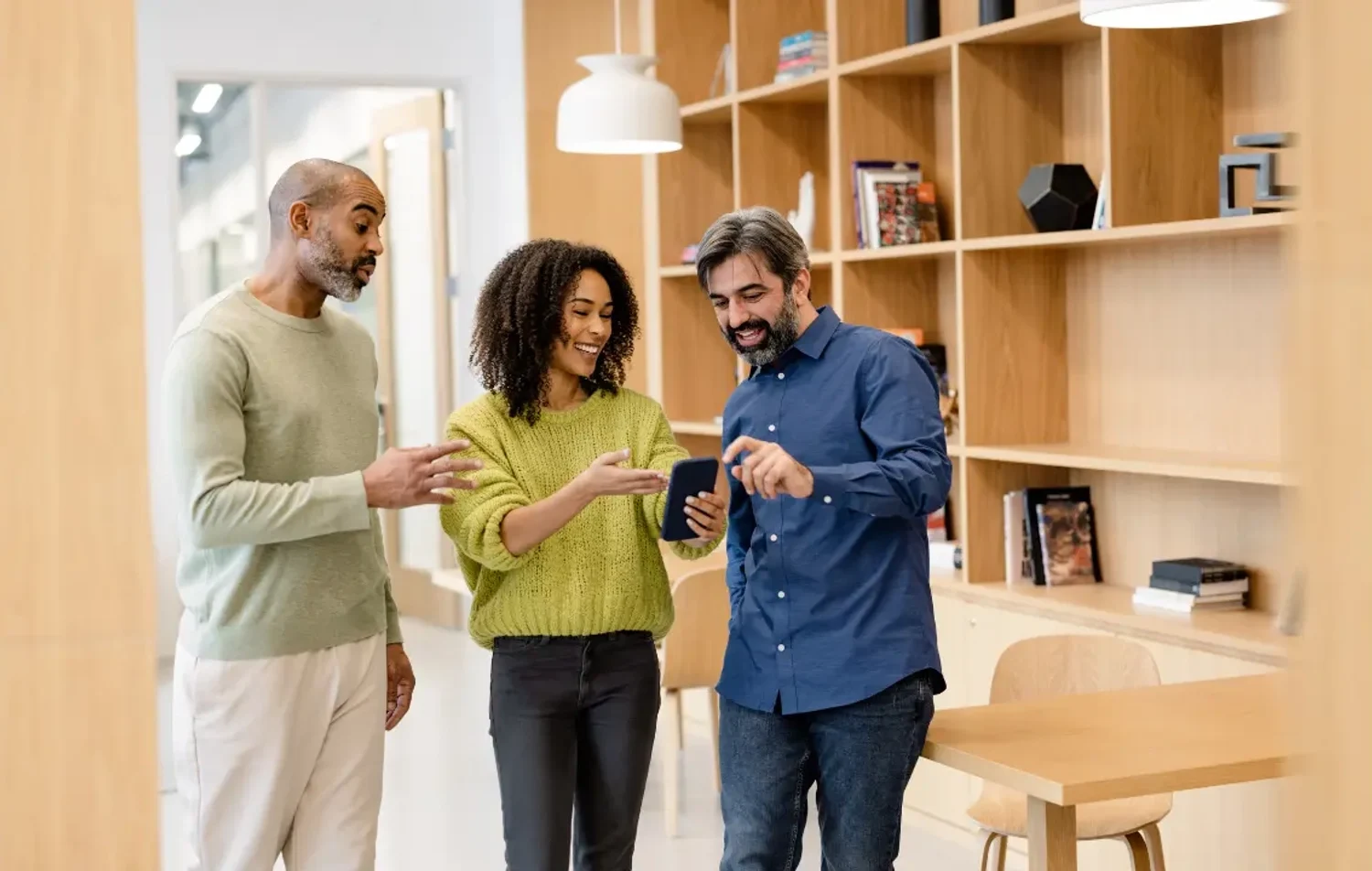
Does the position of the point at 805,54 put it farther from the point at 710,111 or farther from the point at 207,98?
the point at 207,98

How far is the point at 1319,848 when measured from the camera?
0.59 m

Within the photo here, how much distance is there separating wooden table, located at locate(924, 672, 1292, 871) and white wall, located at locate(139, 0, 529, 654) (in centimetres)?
515

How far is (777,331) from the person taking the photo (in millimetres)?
2531

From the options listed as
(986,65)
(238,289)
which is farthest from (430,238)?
(238,289)

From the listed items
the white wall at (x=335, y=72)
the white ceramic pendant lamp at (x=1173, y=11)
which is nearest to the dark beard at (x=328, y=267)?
the white ceramic pendant lamp at (x=1173, y=11)

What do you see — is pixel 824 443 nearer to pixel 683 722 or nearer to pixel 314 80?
pixel 683 722

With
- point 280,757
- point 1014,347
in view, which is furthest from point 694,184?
point 280,757

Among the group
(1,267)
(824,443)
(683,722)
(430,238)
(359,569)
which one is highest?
(430,238)

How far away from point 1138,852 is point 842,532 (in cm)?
105

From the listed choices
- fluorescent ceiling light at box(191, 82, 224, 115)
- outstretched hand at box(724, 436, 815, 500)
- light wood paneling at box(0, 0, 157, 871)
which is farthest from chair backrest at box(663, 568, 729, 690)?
fluorescent ceiling light at box(191, 82, 224, 115)

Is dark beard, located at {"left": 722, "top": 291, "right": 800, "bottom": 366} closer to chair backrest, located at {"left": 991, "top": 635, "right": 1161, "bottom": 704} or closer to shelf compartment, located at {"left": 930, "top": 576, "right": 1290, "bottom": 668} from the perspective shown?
chair backrest, located at {"left": 991, "top": 635, "right": 1161, "bottom": 704}

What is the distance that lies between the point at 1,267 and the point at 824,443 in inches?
72.1

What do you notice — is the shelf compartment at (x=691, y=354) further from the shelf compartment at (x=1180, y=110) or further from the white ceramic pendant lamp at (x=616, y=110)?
the shelf compartment at (x=1180, y=110)

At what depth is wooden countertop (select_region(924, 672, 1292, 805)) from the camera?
2273 millimetres
